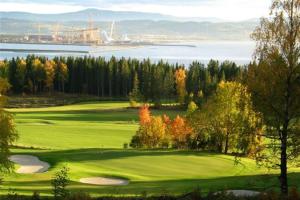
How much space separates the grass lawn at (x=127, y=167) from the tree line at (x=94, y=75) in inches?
2726

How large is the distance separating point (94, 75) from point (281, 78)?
12786cm

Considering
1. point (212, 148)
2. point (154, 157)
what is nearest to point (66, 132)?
point (212, 148)

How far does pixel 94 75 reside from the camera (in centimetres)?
Result: 14562

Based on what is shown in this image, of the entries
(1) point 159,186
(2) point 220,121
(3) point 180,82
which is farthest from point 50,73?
(1) point 159,186

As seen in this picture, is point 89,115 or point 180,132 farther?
point 89,115

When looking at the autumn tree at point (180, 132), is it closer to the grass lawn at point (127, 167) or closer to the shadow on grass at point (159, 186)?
the grass lawn at point (127, 167)

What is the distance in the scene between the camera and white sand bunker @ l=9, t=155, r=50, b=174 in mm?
36213

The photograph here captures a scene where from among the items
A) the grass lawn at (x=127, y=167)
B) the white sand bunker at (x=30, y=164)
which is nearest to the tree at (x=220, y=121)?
the grass lawn at (x=127, y=167)

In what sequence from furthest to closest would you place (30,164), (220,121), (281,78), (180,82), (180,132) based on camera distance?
(180,82)
(180,132)
(220,121)
(30,164)
(281,78)

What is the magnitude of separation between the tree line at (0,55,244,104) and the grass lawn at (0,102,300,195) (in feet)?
227

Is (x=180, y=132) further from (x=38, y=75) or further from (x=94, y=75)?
(x=94, y=75)

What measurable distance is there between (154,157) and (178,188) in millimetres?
14207

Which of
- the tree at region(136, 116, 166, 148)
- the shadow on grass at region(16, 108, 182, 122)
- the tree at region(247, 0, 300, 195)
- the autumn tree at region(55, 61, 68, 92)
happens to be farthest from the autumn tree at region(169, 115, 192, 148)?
the autumn tree at region(55, 61, 68, 92)

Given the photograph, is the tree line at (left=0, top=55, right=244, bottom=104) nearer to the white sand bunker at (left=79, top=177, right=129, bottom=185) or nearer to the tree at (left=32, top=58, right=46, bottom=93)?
the tree at (left=32, top=58, right=46, bottom=93)
